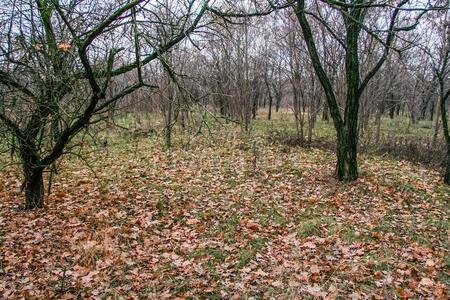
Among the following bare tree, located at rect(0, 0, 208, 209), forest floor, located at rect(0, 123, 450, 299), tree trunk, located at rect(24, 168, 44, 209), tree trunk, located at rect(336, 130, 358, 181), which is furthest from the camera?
tree trunk, located at rect(336, 130, 358, 181)

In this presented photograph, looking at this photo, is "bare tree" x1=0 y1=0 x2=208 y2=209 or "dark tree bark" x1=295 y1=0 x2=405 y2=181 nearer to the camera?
"bare tree" x1=0 y1=0 x2=208 y2=209

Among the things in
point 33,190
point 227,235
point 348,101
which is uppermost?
point 348,101

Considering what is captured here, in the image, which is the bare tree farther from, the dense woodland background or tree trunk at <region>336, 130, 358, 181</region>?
tree trunk at <region>336, 130, 358, 181</region>

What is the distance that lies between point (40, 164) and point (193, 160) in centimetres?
504

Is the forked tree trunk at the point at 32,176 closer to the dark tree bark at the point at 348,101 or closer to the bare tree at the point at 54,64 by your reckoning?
the bare tree at the point at 54,64

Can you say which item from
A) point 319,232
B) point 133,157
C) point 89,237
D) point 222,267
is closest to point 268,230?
point 319,232

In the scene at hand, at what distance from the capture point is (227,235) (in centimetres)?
571

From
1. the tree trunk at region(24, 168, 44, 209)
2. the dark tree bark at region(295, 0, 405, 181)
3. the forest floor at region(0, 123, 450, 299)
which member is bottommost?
Result: the forest floor at region(0, 123, 450, 299)

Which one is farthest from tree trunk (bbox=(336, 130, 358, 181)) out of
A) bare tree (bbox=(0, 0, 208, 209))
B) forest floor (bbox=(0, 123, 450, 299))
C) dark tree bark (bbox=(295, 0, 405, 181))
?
bare tree (bbox=(0, 0, 208, 209))

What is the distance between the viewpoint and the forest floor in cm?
430

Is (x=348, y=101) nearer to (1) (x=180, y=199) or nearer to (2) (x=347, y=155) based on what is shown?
(2) (x=347, y=155)

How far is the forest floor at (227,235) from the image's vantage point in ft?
14.1

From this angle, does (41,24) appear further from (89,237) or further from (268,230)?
(268,230)

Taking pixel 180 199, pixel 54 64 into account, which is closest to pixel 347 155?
pixel 180 199
